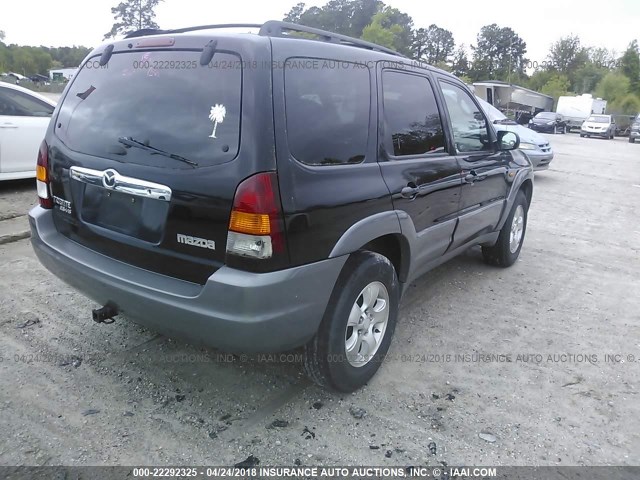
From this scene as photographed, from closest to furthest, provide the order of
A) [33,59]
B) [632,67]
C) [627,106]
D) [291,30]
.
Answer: [291,30] → [627,106] → [632,67] → [33,59]

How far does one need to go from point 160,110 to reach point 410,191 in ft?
4.87

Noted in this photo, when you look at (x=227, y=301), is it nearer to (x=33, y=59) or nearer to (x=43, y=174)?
(x=43, y=174)

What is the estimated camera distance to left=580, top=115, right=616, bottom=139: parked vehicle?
3281 centimetres

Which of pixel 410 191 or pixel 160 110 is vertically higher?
pixel 160 110

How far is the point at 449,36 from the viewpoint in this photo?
9938 centimetres

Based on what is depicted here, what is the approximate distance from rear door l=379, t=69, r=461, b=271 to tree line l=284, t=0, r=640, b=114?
35527mm

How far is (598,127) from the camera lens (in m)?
32.9

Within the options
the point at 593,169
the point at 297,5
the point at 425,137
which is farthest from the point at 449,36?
the point at 425,137

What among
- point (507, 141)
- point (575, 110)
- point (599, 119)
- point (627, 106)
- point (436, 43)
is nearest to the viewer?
point (507, 141)

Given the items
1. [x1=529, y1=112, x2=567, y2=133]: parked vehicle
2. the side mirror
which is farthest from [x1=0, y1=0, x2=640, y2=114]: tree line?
the side mirror

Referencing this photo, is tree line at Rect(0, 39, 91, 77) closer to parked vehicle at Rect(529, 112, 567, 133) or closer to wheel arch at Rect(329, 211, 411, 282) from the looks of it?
parked vehicle at Rect(529, 112, 567, 133)

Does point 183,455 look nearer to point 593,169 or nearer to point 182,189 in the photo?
point 182,189

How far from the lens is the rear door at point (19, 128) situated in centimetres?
658

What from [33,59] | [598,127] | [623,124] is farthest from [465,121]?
[33,59]
